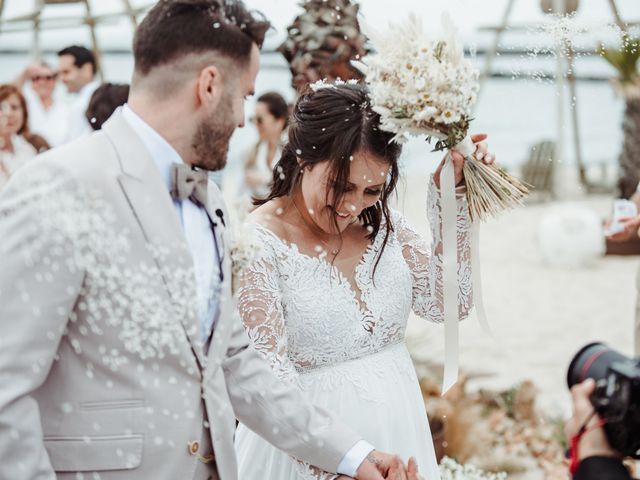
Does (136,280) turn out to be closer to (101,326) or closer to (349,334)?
(101,326)

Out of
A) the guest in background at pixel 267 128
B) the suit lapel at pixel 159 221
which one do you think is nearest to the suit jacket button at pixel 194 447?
the suit lapel at pixel 159 221

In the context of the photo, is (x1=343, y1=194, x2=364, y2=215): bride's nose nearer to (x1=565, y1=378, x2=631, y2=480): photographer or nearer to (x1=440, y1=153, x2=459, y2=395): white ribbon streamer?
(x1=440, y1=153, x2=459, y2=395): white ribbon streamer

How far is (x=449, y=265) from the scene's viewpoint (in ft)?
9.22

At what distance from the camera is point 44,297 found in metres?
1.81

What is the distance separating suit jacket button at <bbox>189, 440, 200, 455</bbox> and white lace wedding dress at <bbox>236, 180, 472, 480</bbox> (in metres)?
0.63

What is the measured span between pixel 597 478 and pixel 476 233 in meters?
1.24

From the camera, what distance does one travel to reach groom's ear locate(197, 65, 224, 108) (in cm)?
200

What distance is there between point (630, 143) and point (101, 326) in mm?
11497

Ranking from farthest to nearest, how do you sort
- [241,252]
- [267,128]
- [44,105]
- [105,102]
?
[44,105]
[267,128]
[105,102]
[241,252]

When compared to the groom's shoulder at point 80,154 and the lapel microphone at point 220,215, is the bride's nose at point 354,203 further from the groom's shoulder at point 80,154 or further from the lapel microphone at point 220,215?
the groom's shoulder at point 80,154

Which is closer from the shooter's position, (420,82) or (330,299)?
(420,82)

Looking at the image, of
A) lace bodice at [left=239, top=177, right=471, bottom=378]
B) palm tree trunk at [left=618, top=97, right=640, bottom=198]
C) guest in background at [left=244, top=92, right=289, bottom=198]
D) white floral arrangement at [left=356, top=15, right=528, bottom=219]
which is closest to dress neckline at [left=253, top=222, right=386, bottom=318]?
lace bodice at [left=239, top=177, right=471, bottom=378]

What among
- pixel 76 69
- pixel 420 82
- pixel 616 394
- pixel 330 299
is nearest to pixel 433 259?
pixel 330 299

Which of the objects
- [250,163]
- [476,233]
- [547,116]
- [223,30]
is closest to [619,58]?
[250,163]
